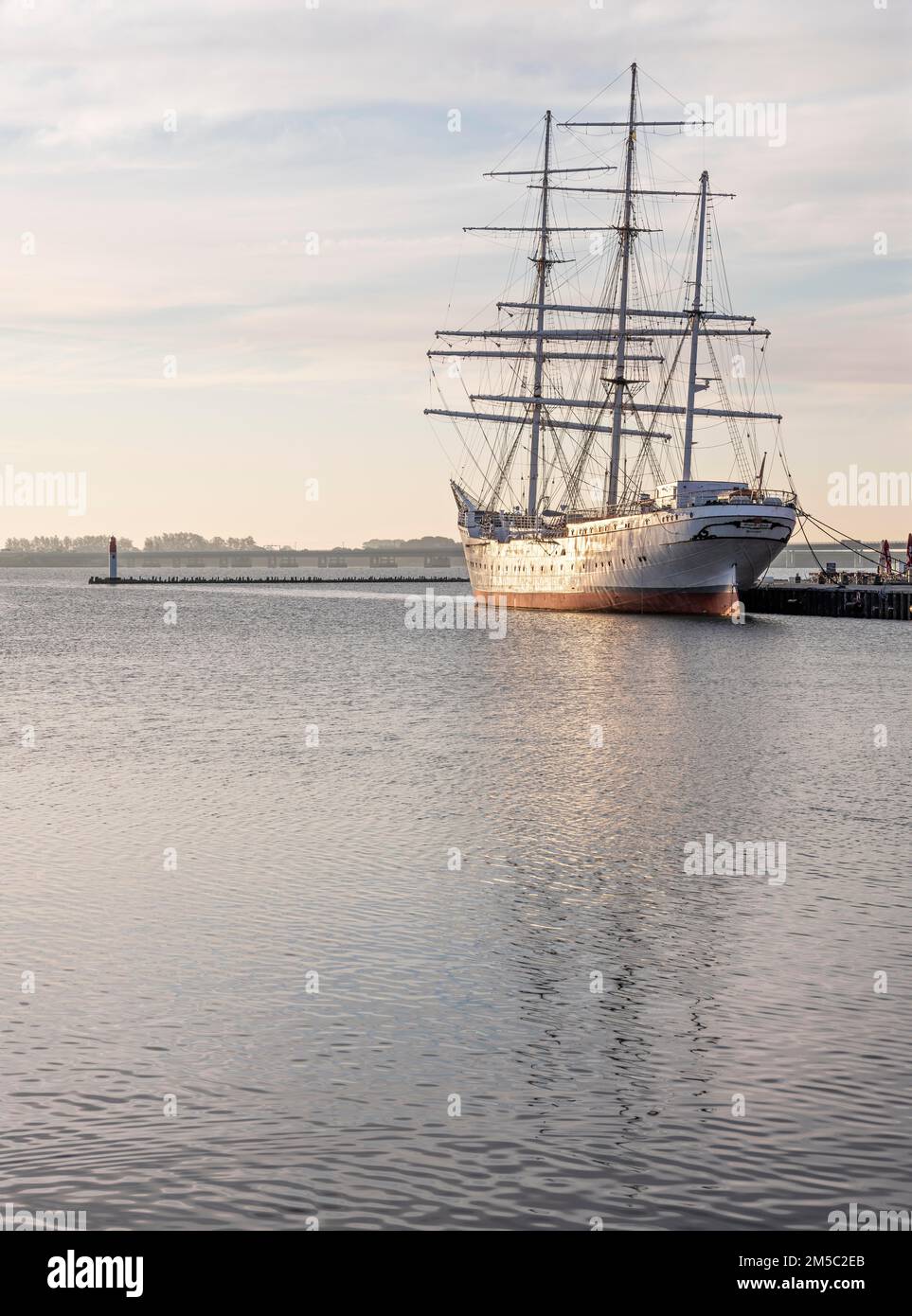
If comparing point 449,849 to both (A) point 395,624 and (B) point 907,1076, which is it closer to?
(B) point 907,1076

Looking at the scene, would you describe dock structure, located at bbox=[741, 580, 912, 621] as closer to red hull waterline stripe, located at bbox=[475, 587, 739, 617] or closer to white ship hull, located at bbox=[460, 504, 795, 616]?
red hull waterline stripe, located at bbox=[475, 587, 739, 617]

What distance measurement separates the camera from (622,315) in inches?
4973

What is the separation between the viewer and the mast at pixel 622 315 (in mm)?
123875

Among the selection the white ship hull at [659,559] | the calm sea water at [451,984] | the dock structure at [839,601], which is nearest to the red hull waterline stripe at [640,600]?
the white ship hull at [659,559]

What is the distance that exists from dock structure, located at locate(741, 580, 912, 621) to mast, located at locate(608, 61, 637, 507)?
14849 millimetres

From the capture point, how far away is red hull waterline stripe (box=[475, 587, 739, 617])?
109375 millimetres

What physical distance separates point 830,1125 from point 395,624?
115 meters

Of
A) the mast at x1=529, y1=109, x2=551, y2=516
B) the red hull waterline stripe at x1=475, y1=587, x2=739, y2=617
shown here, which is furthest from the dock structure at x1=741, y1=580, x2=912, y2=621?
the mast at x1=529, y1=109, x2=551, y2=516

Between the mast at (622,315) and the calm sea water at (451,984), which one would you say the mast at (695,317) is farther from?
the calm sea water at (451,984)

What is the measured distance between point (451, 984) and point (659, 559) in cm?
9669

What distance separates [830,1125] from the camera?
11055 mm

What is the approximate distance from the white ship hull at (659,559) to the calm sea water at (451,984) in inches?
2658
